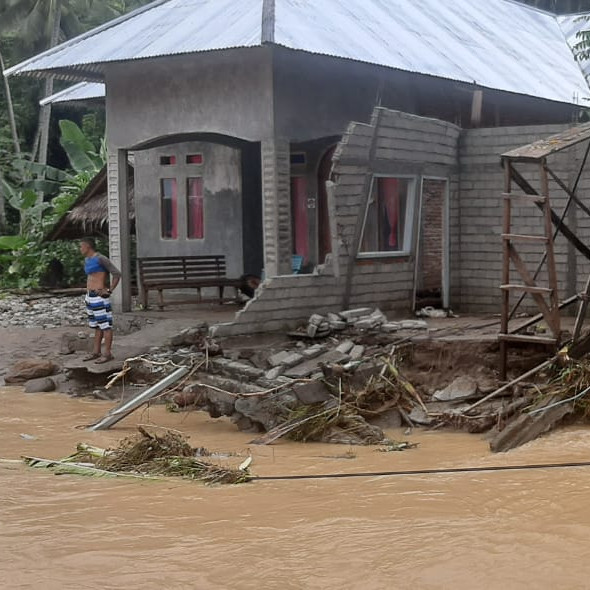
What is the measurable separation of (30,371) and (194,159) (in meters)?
5.86

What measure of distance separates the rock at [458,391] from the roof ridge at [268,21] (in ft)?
15.9

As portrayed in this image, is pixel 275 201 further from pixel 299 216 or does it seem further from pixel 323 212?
pixel 299 216

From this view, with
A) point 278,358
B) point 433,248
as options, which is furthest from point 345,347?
point 433,248

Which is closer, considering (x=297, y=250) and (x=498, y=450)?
(x=498, y=450)

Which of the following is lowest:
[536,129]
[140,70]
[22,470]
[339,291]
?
[22,470]

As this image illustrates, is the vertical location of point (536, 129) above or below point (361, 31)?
below

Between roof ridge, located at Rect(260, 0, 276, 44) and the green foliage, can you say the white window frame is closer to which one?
roof ridge, located at Rect(260, 0, 276, 44)

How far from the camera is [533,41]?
2219cm

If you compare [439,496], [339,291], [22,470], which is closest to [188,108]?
[339,291]

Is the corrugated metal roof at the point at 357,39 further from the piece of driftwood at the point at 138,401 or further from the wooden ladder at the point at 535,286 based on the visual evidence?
the piece of driftwood at the point at 138,401

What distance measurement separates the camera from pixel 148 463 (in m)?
9.21

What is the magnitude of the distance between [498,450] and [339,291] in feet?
16.4

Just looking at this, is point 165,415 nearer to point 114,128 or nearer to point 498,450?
point 498,450

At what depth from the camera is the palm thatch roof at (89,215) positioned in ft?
67.8
